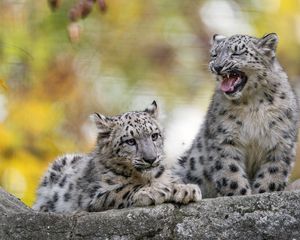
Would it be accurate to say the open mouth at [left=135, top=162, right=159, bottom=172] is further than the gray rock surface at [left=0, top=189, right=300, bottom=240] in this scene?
Yes

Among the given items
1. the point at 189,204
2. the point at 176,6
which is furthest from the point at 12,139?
the point at 189,204

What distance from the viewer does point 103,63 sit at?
12297mm

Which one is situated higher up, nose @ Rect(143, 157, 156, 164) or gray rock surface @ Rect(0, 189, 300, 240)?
nose @ Rect(143, 157, 156, 164)

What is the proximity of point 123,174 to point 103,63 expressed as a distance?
466 centimetres


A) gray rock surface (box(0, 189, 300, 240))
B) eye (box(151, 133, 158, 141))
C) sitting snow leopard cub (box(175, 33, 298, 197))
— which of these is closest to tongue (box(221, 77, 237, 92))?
sitting snow leopard cub (box(175, 33, 298, 197))

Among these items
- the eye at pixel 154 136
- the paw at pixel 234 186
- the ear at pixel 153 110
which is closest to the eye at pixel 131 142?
the eye at pixel 154 136

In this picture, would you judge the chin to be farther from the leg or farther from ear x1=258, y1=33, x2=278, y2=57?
the leg

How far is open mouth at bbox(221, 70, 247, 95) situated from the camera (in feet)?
28.0

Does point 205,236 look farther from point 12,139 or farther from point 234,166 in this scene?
point 12,139

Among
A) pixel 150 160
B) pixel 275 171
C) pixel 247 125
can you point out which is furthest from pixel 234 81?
pixel 150 160

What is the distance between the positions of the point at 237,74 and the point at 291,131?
584 mm

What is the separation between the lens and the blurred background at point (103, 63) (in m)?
11.2

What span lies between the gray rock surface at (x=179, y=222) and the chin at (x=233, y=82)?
1.58 m

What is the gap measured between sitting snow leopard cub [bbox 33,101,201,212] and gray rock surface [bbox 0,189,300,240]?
0.16m
